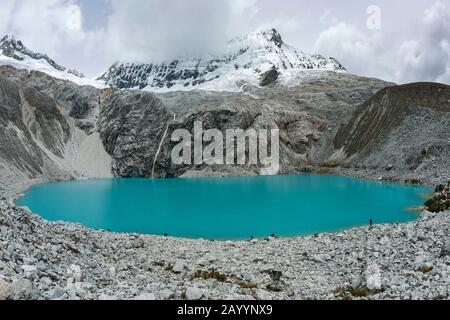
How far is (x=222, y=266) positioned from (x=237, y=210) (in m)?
33.2

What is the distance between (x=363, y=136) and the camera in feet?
401

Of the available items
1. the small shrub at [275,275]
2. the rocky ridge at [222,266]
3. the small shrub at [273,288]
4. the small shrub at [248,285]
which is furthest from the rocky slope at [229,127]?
the small shrub at [248,285]

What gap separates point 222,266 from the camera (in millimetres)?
24156

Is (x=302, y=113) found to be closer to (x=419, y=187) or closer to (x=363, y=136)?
(x=363, y=136)

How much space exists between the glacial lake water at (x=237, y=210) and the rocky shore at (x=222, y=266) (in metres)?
11.6

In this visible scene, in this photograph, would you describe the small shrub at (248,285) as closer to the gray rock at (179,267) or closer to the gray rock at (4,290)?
the gray rock at (179,267)

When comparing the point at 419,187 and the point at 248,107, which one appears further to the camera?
the point at 248,107

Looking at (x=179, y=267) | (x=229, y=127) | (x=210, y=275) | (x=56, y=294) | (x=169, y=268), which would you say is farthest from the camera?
(x=229, y=127)

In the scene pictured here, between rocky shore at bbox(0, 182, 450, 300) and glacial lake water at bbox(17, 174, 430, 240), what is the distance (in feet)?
38.1

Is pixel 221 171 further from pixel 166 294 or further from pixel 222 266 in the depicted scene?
pixel 166 294

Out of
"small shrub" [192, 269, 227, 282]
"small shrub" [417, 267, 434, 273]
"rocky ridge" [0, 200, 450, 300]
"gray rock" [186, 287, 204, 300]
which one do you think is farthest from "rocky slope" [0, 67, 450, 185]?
"gray rock" [186, 287, 204, 300]

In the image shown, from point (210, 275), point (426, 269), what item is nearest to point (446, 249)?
point (426, 269)
